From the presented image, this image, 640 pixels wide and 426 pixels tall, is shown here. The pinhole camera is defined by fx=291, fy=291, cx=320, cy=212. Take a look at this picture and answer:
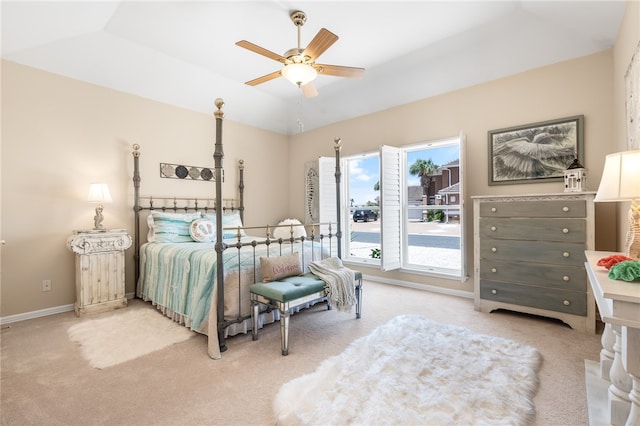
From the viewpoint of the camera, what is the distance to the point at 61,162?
3.43m

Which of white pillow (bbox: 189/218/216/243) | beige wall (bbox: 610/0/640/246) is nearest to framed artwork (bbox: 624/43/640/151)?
beige wall (bbox: 610/0/640/246)

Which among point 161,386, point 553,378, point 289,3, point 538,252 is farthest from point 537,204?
point 161,386

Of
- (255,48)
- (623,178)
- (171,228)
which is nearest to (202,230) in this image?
(171,228)

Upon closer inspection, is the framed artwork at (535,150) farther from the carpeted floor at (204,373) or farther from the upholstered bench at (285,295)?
the upholstered bench at (285,295)

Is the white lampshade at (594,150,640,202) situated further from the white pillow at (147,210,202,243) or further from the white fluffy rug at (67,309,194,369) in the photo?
the white pillow at (147,210,202,243)

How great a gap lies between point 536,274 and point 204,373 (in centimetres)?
321

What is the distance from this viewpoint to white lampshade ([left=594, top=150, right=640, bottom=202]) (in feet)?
4.87

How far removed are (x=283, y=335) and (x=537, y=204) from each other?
279 cm

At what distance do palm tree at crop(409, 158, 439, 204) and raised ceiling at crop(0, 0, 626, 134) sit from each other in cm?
97

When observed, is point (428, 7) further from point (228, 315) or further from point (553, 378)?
point (228, 315)

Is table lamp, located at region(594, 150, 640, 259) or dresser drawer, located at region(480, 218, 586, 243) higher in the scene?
table lamp, located at region(594, 150, 640, 259)

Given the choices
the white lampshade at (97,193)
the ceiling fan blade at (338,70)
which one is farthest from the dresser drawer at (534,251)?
the white lampshade at (97,193)

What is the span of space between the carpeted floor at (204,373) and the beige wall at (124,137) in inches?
33.3

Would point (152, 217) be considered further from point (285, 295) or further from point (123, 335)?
point (285, 295)
